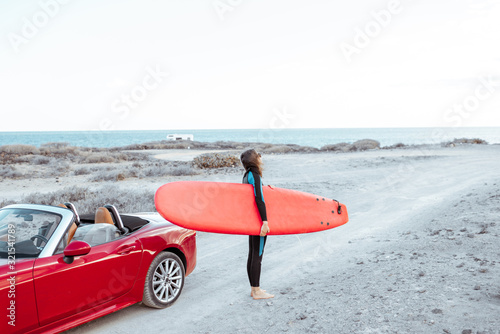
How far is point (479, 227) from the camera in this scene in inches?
303

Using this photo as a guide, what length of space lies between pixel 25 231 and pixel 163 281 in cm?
178

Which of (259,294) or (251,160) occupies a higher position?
(251,160)

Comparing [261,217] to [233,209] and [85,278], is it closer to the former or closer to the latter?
[233,209]

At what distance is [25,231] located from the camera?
4.03m

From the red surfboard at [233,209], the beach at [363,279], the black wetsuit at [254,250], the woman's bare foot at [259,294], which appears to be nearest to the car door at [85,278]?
the beach at [363,279]

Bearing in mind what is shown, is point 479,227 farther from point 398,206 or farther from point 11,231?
point 11,231

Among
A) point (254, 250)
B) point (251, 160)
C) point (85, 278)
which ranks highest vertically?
point (251, 160)

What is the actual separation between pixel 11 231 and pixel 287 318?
3.25 meters

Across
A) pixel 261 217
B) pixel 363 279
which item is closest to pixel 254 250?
pixel 261 217

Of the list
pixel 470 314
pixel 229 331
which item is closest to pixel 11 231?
pixel 229 331

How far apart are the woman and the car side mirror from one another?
7.02 ft

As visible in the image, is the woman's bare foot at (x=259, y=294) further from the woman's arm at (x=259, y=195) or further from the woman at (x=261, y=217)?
the woman's arm at (x=259, y=195)

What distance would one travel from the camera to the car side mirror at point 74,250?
12.9 ft

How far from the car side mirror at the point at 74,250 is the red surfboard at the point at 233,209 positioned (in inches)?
55.7
